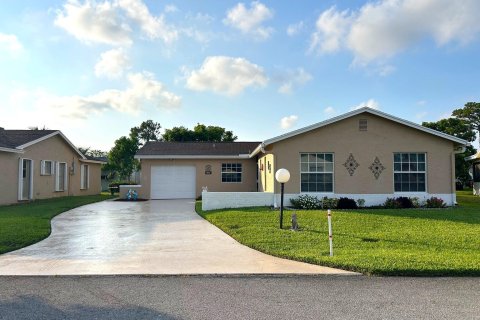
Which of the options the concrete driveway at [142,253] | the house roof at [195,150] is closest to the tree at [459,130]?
the house roof at [195,150]

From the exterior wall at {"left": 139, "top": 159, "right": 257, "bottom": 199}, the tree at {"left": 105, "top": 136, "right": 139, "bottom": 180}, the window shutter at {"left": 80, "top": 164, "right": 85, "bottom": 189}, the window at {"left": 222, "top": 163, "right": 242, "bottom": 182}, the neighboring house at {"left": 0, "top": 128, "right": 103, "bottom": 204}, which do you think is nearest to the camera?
the neighboring house at {"left": 0, "top": 128, "right": 103, "bottom": 204}

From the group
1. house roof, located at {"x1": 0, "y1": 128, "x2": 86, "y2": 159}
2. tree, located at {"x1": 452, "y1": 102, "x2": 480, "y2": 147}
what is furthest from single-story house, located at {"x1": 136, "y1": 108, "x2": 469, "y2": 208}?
tree, located at {"x1": 452, "y1": 102, "x2": 480, "y2": 147}

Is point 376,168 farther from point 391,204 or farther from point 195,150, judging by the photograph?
point 195,150

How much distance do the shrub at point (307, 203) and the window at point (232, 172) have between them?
8.22 metres

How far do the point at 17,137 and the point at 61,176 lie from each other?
14.8ft

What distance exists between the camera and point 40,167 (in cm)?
2166

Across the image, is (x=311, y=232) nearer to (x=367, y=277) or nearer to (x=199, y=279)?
(x=367, y=277)

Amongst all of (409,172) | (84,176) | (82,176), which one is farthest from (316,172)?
(84,176)

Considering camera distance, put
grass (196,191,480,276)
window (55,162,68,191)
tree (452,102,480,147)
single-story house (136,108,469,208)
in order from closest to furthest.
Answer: grass (196,191,480,276) → single-story house (136,108,469,208) → window (55,162,68,191) → tree (452,102,480,147)

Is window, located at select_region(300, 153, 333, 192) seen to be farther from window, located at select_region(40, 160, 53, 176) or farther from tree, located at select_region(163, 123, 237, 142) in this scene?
tree, located at select_region(163, 123, 237, 142)

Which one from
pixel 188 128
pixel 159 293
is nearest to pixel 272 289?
pixel 159 293

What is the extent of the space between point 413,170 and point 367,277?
1110 centimetres

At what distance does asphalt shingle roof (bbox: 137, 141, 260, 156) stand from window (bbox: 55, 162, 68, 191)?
17.5 feet

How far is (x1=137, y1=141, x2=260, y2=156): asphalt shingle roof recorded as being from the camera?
2333cm
